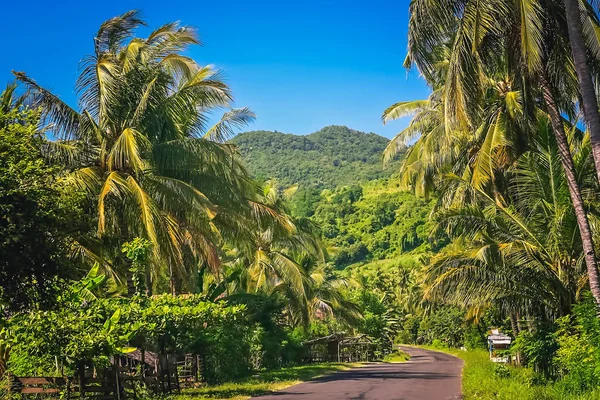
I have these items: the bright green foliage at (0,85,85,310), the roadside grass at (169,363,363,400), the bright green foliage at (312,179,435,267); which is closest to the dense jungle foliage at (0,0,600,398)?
the bright green foliage at (0,85,85,310)

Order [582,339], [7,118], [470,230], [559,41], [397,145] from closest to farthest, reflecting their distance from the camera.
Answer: [7,118] < [582,339] < [559,41] < [470,230] < [397,145]

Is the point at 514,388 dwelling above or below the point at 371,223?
below

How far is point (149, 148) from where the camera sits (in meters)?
16.4

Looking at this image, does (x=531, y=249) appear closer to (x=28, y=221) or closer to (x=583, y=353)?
(x=583, y=353)

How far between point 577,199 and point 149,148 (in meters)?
10.2

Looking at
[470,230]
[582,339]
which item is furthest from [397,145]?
[582,339]

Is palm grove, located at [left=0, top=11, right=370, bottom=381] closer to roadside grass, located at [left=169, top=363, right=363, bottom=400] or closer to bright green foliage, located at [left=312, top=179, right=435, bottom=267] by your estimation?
roadside grass, located at [left=169, top=363, right=363, bottom=400]

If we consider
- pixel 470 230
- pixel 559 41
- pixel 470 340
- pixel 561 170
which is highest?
pixel 559 41

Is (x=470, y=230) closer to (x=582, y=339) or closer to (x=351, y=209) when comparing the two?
(x=582, y=339)

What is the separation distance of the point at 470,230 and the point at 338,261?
9875cm

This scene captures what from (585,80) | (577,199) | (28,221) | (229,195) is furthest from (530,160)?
(28,221)

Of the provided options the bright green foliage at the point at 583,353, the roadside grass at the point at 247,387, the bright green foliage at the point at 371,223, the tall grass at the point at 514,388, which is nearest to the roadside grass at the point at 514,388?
the tall grass at the point at 514,388

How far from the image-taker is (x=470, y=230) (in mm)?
16688

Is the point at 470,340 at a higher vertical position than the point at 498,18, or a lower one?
lower
